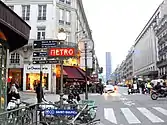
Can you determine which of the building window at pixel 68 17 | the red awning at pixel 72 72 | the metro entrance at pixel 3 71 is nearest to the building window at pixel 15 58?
the red awning at pixel 72 72

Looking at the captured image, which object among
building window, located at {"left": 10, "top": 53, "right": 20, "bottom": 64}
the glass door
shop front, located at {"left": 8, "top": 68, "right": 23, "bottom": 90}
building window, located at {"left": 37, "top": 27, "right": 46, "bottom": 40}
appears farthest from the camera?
building window, located at {"left": 37, "top": 27, "right": 46, "bottom": 40}

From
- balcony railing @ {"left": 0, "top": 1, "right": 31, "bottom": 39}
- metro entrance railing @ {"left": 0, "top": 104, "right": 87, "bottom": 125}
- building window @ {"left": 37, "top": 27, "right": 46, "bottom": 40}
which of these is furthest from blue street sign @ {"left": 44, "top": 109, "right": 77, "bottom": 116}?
building window @ {"left": 37, "top": 27, "right": 46, "bottom": 40}

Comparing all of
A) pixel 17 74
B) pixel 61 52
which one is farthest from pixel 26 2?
pixel 61 52

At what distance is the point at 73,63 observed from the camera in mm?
44438

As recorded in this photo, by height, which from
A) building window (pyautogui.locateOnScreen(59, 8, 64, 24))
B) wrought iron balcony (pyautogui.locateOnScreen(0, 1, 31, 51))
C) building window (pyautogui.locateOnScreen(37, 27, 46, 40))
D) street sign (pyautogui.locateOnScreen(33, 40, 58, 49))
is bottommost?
street sign (pyautogui.locateOnScreen(33, 40, 58, 49))

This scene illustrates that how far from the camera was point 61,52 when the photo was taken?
9.60 m

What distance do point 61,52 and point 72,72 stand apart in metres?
32.7

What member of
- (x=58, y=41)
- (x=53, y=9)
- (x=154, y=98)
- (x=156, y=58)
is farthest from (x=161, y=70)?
(x=58, y=41)

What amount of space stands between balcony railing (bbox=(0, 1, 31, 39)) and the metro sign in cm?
139

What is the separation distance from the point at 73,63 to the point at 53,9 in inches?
340

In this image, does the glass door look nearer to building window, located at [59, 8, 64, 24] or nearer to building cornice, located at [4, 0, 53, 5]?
building cornice, located at [4, 0, 53, 5]

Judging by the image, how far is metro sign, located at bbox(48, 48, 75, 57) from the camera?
31.4ft

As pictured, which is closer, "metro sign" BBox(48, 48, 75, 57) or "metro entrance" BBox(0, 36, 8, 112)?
"metro entrance" BBox(0, 36, 8, 112)

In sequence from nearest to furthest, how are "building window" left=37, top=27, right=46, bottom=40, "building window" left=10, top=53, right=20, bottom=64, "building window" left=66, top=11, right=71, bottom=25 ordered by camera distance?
"building window" left=10, top=53, right=20, bottom=64 < "building window" left=37, top=27, right=46, bottom=40 < "building window" left=66, top=11, right=71, bottom=25
